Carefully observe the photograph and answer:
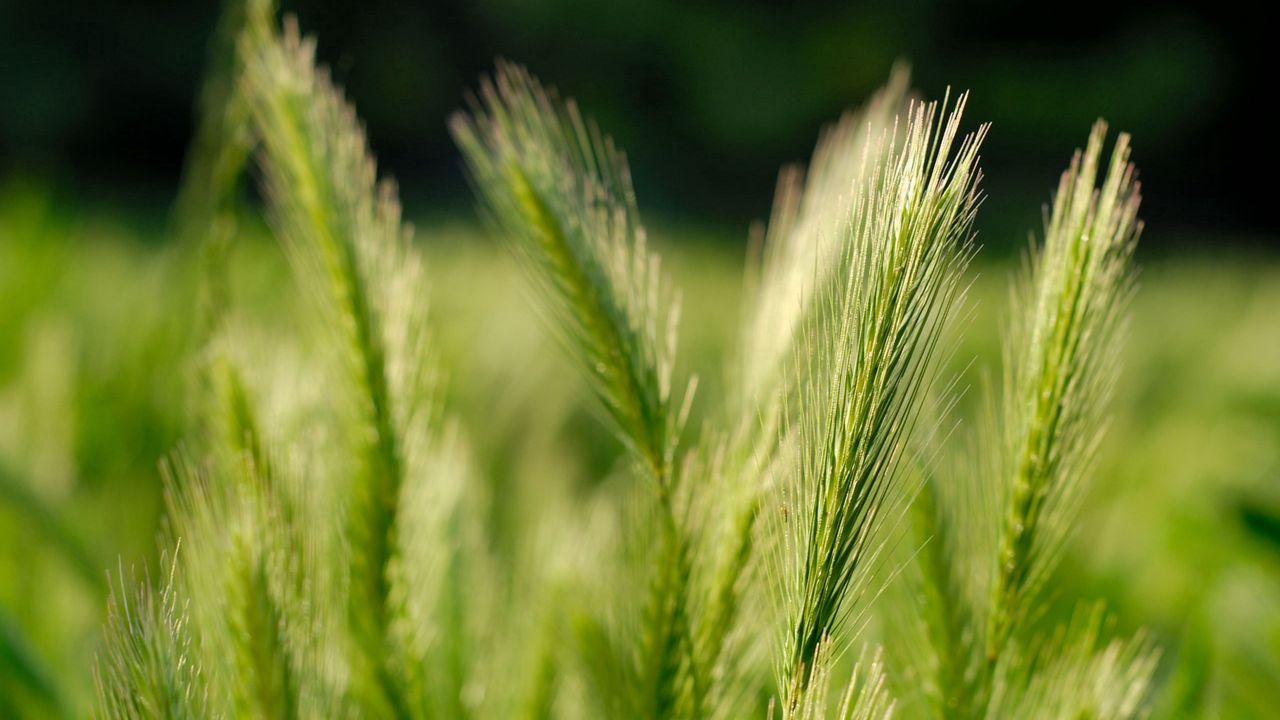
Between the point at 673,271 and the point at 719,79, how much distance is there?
4637mm

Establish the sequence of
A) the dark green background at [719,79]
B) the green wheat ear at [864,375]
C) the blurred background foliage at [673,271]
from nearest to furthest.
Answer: the green wheat ear at [864,375]
the blurred background foliage at [673,271]
the dark green background at [719,79]

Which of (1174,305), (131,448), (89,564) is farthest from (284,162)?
(1174,305)

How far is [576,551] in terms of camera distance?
1.37 feet

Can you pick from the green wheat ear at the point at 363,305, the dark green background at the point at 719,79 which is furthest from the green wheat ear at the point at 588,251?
the dark green background at the point at 719,79

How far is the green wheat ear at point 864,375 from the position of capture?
20 centimetres

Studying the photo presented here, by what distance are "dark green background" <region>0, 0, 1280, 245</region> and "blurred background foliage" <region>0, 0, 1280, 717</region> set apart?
2 centimetres

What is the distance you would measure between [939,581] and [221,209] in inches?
12.7

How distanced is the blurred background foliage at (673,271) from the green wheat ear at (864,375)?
0.05 m

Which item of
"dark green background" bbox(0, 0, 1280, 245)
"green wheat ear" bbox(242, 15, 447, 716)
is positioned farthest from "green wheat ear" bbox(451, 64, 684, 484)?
"dark green background" bbox(0, 0, 1280, 245)

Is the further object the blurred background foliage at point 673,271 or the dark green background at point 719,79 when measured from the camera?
the dark green background at point 719,79

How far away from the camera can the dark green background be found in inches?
215

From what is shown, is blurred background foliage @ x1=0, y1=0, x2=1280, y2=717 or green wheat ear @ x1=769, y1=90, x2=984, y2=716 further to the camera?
blurred background foliage @ x1=0, y1=0, x2=1280, y2=717

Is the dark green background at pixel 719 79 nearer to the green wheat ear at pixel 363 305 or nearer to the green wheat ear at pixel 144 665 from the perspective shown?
the green wheat ear at pixel 363 305

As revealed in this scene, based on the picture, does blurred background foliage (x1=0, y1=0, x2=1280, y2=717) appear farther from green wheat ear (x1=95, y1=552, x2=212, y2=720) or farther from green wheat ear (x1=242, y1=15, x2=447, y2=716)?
green wheat ear (x1=95, y1=552, x2=212, y2=720)
